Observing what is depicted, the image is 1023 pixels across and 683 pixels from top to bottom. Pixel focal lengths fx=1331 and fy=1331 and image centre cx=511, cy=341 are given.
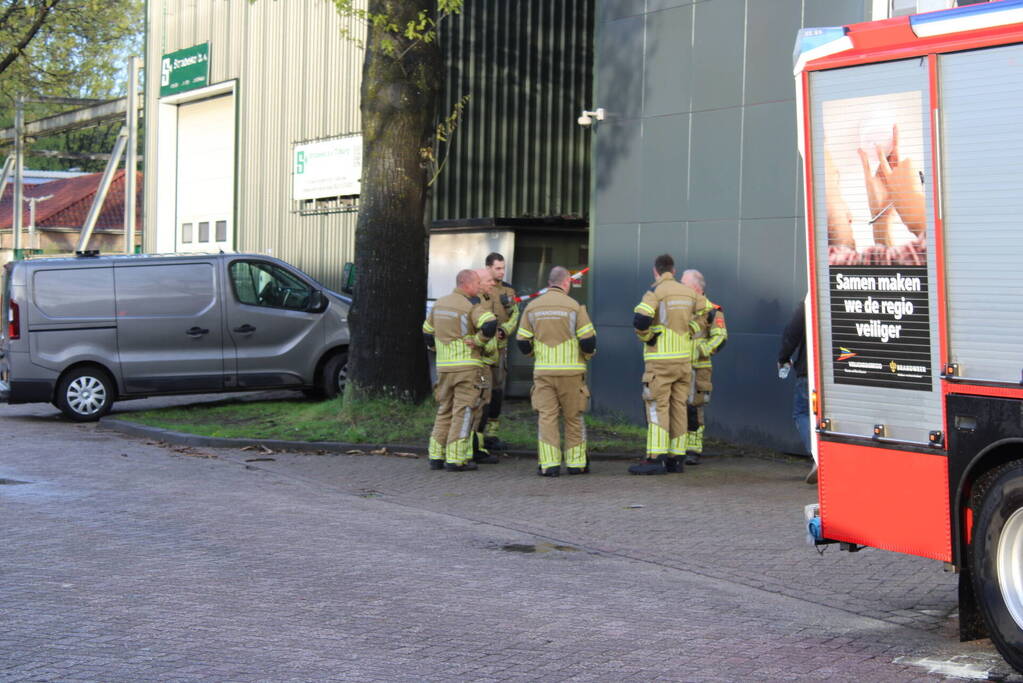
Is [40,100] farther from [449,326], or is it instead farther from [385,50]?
[449,326]

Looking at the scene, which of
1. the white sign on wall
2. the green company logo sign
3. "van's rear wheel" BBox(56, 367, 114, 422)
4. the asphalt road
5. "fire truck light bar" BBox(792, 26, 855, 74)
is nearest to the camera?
the asphalt road

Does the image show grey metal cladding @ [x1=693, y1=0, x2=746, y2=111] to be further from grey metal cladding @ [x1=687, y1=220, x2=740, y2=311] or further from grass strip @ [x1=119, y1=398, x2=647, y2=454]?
grass strip @ [x1=119, y1=398, x2=647, y2=454]

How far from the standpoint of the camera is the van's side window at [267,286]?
17.0 metres

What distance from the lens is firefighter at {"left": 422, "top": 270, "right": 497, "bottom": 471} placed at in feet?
39.3

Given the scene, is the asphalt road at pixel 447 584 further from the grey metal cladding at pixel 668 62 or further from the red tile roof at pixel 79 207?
the red tile roof at pixel 79 207

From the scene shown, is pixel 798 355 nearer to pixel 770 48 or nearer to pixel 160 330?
pixel 770 48

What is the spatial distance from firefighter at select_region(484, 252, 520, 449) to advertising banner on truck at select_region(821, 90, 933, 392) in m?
6.44

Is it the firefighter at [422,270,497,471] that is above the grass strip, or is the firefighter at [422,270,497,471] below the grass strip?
above

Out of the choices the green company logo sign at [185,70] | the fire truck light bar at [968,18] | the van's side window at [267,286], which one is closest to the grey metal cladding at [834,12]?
Answer: the fire truck light bar at [968,18]

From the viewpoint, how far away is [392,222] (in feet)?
48.1

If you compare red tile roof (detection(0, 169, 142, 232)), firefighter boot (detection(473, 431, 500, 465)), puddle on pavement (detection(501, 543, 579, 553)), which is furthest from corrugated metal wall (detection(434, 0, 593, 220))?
red tile roof (detection(0, 169, 142, 232))

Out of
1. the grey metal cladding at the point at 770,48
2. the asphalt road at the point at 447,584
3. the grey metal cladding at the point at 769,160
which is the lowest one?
the asphalt road at the point at 447,584

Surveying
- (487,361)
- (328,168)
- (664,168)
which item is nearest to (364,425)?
(487,361)

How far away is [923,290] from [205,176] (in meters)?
26.7
